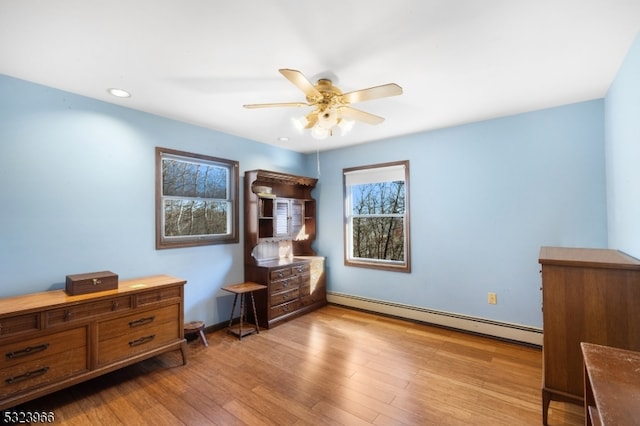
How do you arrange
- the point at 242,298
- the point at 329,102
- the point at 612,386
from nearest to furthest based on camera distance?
1. the point at 612,386
2. the point at 329,102
3. the point at 242,298

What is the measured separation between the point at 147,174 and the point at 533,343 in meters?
4.35

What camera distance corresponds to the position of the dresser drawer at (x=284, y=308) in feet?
11.8

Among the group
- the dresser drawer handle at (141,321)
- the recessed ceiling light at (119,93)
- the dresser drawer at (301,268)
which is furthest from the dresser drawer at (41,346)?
the dresser drawer at (301,268)

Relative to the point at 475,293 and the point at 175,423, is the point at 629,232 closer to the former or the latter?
the point at 475,293

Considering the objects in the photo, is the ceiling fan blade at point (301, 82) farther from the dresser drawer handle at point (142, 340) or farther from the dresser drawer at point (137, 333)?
the dresser drawer handle at point (142, 340)

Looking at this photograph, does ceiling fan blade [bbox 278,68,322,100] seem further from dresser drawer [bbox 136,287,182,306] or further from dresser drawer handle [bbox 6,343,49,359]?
dresser drawer handle [bbox 6,343,49,359]

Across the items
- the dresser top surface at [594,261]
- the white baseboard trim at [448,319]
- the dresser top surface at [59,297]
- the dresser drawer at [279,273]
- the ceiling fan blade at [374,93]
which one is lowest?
the white baseboard trim at [448,319]

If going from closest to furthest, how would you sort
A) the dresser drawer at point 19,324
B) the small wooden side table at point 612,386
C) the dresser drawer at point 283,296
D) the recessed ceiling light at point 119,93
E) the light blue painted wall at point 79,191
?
the small wooden side table at point 612,386, the dresser drawer at point 19,324, the light blue painted wall at point 79,191, the recessed ceiling light at point 119,93, the dresser drawer at point 283,296

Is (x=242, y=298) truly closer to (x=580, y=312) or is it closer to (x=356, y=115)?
(x=356, y=115)

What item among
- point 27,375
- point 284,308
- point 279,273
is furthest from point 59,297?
point 284,308

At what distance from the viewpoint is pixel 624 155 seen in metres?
2.07

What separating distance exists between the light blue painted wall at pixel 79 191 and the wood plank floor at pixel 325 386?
86cm

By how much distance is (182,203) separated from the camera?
10.8 feet

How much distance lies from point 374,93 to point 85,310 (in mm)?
2657
